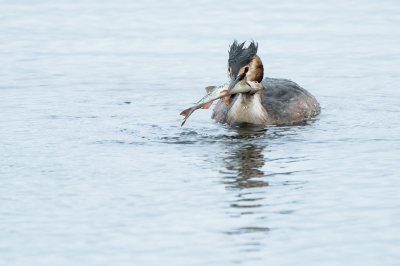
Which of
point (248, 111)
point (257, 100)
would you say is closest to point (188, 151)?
point (248, 111)

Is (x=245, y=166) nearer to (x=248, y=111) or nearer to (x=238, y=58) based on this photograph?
(x=238, y=58)

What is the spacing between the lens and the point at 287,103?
44.2 feet

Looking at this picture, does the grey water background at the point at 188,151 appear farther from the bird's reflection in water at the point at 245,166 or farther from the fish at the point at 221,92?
the fish at the point at 221,92

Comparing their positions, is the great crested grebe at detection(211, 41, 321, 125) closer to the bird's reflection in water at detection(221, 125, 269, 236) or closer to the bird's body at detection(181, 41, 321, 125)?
the bird's body at detection(181, 41, 321, 125)

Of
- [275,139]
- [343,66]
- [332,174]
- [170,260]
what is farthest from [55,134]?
[343,66]

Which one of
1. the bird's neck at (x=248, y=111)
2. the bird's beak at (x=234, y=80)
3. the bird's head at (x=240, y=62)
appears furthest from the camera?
the bird's neck at (x=248, y=111)

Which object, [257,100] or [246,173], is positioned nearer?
[246,173]

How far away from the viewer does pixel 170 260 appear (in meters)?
6.72

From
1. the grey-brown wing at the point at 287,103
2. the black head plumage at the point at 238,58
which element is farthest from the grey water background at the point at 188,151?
the black head plumage at the point at 238,58

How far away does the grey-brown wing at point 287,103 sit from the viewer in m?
13.2

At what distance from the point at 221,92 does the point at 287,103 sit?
190cm

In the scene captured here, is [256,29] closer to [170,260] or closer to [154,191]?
[154,191]

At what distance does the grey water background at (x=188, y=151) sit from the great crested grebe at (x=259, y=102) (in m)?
0.34

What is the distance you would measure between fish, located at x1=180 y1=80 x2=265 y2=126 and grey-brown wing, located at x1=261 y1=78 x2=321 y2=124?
0.61 metres
